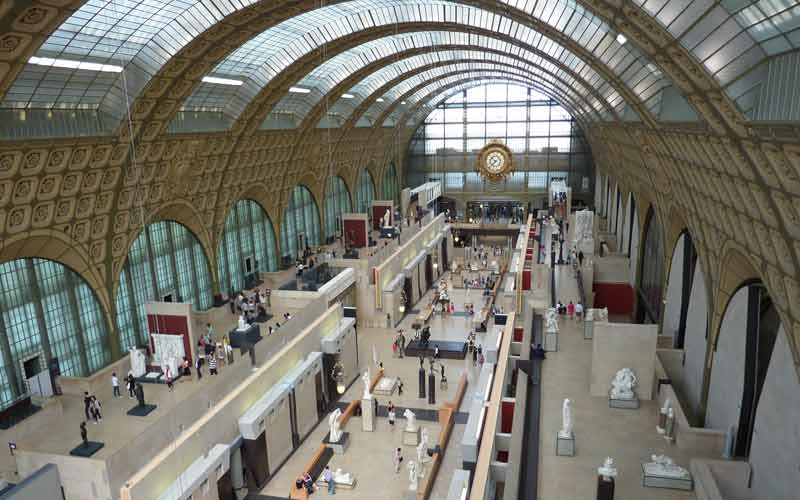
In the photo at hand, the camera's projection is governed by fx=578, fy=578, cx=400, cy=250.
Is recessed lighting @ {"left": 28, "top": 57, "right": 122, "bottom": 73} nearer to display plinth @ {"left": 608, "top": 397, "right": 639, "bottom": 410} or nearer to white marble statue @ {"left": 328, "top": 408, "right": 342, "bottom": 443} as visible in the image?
white marble statue @ {"left": 328, "top": 408, "right": 342, "bottom": 443}

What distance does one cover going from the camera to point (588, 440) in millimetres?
15617

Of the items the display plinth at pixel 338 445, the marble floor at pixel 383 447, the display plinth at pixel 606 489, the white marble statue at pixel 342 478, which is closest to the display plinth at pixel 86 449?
the marble floor at pixel 383 447

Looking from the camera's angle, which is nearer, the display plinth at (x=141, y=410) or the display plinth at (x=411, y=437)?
the display plinth at (x=141, y=410)

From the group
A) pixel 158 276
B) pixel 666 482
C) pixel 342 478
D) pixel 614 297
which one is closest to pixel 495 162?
pixel 614 297

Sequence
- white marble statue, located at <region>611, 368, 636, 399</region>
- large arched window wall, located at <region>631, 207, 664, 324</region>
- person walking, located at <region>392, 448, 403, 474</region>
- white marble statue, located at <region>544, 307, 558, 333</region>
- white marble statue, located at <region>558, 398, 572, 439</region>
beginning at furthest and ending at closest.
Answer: large arched window wall, located at <region>631, 207, 664, 324</region> < white marble statue, located at <region>544, 307, 558, 333</region> < person walking, located at <region>392, 448, 403, 474</region> < white marble statue, located at <region>611, 368, 636, 399</region> < white marble statue, located at <region>558, 398, 572, 439</region>

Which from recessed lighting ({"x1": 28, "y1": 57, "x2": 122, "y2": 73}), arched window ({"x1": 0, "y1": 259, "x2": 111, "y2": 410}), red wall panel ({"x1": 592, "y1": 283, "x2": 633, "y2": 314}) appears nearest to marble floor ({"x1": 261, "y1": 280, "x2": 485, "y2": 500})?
red wall panel ({"x1": 592, "y1": 283, "x2": 633, "y2": 314})

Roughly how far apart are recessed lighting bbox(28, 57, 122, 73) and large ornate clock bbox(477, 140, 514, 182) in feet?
97.8

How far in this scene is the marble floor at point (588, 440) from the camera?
531 inches

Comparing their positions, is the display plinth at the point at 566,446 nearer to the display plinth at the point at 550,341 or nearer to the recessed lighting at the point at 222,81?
the display plinth at the point at 550,341

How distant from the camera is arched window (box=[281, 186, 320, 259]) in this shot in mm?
43969

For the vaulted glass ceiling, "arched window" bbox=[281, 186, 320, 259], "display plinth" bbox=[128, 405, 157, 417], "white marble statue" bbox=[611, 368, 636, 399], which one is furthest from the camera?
"arched window" bbox=[281, 186, 320, 259]

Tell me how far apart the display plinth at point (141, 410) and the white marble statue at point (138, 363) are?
9.14 ft

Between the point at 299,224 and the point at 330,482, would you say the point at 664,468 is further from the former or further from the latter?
the point at 299,224

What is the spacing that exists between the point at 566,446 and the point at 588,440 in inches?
48.8
